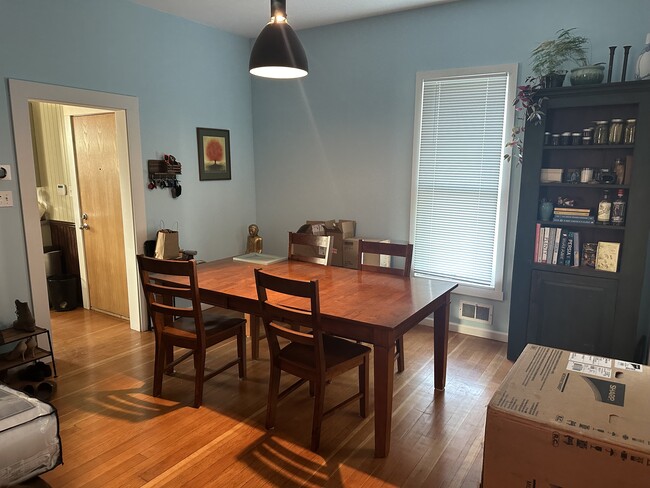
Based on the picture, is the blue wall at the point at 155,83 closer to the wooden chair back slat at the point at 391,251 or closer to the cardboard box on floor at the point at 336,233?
the cardboard box on floor at the point at 336,233

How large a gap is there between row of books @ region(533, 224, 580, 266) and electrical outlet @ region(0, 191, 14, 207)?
147 inches

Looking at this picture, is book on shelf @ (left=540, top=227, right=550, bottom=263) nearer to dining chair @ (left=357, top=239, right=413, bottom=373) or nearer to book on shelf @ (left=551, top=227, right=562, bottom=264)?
book on shelf @ (left=551, top=227, right=562, bottom=264)

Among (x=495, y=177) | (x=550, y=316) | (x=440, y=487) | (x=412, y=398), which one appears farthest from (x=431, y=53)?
(x=440, y=487)

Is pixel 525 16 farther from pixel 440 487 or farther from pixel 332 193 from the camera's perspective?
pixel 440 487

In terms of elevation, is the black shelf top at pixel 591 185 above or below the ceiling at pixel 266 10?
below

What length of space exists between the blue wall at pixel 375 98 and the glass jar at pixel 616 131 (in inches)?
17.1

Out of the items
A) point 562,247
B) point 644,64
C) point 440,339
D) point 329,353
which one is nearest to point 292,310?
point 329,353

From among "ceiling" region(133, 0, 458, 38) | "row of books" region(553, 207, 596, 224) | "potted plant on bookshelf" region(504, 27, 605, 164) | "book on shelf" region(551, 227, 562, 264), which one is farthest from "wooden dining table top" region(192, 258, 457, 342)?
"ceiling" region(133, 0, 458, 38)

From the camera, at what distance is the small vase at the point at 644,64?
2.82 meters

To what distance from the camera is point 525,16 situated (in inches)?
137

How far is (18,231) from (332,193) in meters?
2.71

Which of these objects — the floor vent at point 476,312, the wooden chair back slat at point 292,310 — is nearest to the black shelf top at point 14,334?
the wooden chair back slat at point 292,310

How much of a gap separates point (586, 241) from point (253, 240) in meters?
3.07

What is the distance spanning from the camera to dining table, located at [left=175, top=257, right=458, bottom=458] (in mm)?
2191
